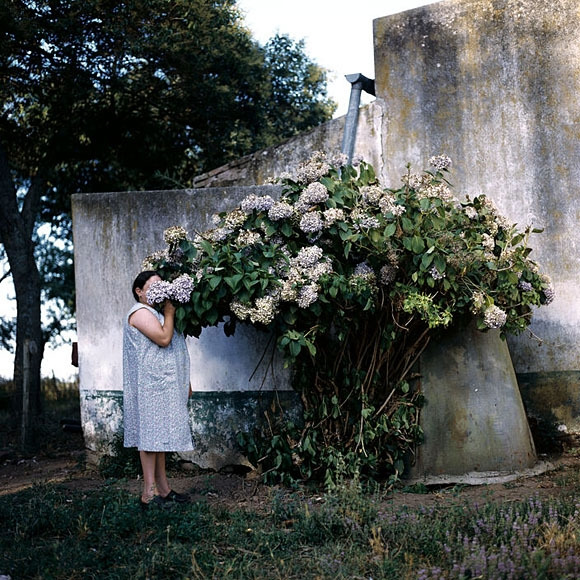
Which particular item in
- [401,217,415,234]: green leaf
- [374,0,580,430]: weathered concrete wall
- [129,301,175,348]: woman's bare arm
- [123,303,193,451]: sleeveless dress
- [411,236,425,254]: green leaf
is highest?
[374,0,580,430]: weathered concrete wall

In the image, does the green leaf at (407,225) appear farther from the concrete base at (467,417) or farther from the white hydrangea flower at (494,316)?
the concrete base at (467,417)

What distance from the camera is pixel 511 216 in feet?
26.4

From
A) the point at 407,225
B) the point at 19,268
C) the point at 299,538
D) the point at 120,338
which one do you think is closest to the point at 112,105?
the point at 19,268

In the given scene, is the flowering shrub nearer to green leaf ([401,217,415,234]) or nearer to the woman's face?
green leaf ([401,217,415,234])

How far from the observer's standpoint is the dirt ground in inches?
235

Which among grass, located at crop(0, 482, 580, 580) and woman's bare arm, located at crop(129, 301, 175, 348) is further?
woman's bare arm, located at crop(129, 301, 175, 348)

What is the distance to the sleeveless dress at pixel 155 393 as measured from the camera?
557 cm

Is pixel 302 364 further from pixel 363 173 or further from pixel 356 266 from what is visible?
pixel 363 173

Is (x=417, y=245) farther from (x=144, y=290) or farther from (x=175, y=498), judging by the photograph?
(x=175, y=498)

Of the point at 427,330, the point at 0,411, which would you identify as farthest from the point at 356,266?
the point at 0,411

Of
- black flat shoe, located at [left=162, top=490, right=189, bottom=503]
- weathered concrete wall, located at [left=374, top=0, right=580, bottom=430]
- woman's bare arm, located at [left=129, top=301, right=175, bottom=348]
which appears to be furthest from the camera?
weathered concrete wall, located at [left=374, top=0, right=580, bottom=430]

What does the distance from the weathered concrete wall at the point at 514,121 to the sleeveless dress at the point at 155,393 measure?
3.66m

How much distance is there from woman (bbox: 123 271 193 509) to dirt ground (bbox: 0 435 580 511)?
66cm

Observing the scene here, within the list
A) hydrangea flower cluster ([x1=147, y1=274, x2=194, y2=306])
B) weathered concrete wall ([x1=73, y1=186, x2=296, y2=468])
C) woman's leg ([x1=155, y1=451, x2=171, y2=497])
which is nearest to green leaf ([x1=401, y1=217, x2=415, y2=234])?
weathered concrete wall ([x1=73, y1=186, x2=296, y2=468])
